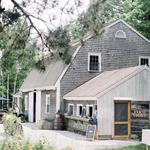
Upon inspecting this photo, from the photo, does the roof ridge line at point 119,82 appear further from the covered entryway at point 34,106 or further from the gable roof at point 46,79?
the covered entryway at point 34,106

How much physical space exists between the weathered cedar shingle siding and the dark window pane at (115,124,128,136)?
686 cm

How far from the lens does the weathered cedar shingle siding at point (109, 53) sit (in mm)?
31438

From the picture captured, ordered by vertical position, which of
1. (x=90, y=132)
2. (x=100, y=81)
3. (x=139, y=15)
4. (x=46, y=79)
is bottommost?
(x=90, y=132)

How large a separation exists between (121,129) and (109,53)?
27.4 feet

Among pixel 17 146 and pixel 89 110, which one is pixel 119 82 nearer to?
pixel 89 110

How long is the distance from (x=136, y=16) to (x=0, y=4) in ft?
85.7

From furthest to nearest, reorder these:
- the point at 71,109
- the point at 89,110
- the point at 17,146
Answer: the point at 71,109, the point at 89,110, the point at 17,146

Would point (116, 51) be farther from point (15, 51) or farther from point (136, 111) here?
point (15, 51)

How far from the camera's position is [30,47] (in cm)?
1503

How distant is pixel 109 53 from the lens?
32.5m

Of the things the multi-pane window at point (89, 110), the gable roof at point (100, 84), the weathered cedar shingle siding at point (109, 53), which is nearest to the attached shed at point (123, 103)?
the gable roof at point (100, 84)

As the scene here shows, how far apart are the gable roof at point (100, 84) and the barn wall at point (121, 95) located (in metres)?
0.25

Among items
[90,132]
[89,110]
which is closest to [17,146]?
[90,132]

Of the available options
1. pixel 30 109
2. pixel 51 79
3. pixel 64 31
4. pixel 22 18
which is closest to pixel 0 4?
pixel 22 18
